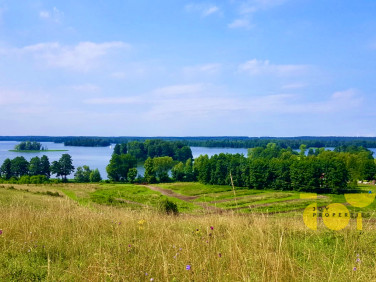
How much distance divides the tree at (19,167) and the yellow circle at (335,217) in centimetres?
10789

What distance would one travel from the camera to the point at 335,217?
26.3 ft

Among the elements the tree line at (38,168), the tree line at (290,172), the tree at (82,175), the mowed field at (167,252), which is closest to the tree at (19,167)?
the tree line at (38,168)

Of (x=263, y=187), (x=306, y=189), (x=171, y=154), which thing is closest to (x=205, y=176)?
(x=263, y=187)

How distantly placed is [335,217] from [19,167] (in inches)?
4262

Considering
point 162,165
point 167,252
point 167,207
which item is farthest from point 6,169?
point 167,252

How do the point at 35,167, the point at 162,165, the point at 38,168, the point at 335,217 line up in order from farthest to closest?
the point at 162,165
the point at 38,168
the point at 35,167
the point at 335,217

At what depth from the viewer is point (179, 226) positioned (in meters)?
7.15

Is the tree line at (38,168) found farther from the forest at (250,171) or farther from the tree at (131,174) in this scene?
the tree at (131,174)

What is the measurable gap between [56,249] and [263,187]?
73.4m

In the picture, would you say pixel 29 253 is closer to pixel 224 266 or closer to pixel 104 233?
pixel 104 233

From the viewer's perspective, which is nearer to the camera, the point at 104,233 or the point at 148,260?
the point at 148,260

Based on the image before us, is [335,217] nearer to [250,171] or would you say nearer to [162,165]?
[250,171]

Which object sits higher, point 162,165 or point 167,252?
point 167,252

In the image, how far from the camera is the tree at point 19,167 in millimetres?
98125
